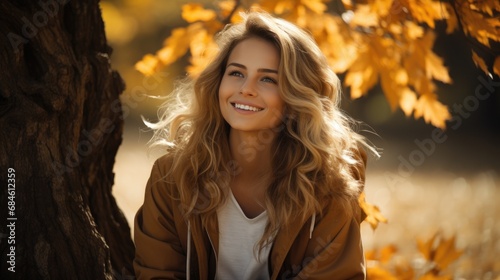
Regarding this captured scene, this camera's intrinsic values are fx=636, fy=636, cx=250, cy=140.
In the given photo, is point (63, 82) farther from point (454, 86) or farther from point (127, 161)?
point (454, 86)

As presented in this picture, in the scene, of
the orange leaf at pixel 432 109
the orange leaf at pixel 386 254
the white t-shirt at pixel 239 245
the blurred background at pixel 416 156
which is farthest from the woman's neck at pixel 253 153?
the orange leaf at pixel 386 254

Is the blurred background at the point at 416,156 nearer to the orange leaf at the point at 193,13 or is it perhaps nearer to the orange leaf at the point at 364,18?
the orange leaf at the point at 364,18

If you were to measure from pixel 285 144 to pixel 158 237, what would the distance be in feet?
2.37

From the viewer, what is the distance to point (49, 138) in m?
2.67

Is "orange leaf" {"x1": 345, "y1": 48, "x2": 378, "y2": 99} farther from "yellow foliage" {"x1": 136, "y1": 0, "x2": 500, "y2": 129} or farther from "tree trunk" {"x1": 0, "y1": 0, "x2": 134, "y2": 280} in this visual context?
"tree trunk" {"x1": 0, "y1": 0, "x2": 134, "y2": 280}

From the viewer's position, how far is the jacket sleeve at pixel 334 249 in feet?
8.79

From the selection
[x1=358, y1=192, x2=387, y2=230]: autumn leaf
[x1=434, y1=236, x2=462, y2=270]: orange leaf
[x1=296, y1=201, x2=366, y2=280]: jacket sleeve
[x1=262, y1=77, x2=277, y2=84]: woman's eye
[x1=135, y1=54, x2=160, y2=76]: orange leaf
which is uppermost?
[x1=135, y1=54, x2=160, y2=76]: orange leaf

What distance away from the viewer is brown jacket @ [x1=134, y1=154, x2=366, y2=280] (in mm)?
2691

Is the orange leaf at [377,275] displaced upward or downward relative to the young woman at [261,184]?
downward

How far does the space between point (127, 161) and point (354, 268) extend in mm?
6543

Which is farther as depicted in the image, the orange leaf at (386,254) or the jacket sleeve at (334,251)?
the orange leaf at (386,254)

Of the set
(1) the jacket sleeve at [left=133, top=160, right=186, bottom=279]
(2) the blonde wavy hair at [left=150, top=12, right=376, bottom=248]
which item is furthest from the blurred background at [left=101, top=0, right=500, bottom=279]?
(1) the jacket sleeve at [left=133, top=160, right=186, bottom=279]

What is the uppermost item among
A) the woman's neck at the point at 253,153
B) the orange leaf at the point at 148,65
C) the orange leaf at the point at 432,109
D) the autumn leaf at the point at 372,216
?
the orange leaf at the point at 148,65

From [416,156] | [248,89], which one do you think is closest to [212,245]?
[248,89]
